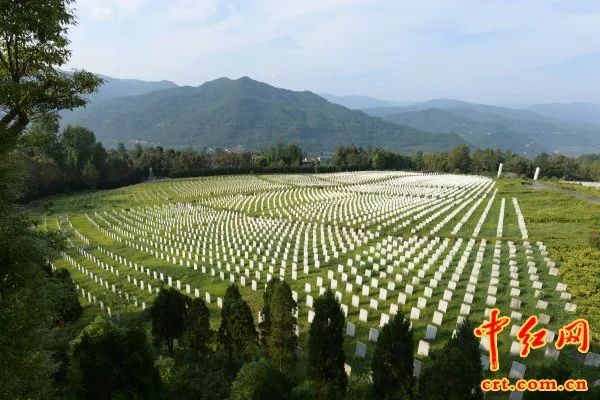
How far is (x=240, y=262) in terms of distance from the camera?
2109 cm

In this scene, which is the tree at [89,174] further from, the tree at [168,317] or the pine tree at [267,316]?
the pine tree at [267,316]

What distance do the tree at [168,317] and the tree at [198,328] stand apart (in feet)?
2.82

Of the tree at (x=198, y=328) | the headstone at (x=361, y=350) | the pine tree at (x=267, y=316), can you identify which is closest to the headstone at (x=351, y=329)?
the headstone at (x=361, y=350)

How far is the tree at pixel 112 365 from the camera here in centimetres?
781

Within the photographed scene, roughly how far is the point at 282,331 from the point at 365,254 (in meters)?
11.4

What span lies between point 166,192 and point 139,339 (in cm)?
5359

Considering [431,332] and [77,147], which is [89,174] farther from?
[431,332]

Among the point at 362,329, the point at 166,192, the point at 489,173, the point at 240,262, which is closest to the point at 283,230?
the point at 240,262

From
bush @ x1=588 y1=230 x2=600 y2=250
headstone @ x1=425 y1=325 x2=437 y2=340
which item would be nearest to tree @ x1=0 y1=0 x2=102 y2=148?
headstone @ x1=425 y1=325 x2=437 y2=340

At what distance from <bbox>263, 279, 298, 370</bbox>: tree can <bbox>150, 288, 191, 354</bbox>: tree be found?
3.32 m

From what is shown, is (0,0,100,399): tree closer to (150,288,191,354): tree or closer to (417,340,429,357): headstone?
(150,288,191,354): tree

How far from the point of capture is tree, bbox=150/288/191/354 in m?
11.7

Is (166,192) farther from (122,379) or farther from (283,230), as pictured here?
(122,379)

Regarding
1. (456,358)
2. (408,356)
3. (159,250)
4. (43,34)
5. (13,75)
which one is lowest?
(159,250)
